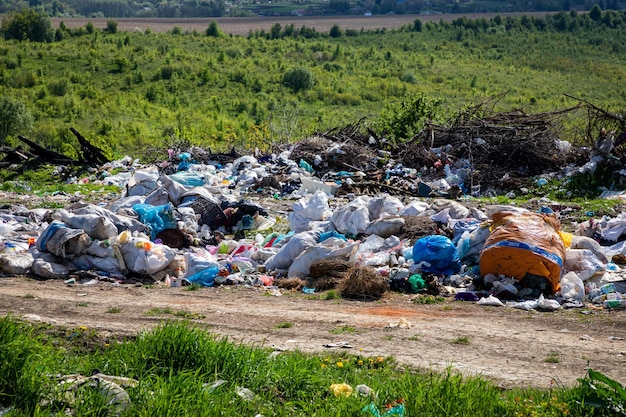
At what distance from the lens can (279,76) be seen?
41594 millimetres

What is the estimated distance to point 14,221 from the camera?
10.3 meters

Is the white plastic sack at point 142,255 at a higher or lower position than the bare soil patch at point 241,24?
lower

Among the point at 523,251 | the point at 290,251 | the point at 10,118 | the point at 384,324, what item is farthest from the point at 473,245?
the point at 10,118

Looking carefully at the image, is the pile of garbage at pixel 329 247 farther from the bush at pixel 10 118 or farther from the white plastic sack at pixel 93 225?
the bush at pixel 10 118

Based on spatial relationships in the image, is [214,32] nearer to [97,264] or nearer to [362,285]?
[97,264]

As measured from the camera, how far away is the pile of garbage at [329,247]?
7094mm

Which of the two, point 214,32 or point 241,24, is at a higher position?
Answer: point 241,24

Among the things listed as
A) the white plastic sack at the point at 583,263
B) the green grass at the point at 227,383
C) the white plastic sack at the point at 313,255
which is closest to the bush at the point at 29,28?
the white plastic sack at the point at 313,255

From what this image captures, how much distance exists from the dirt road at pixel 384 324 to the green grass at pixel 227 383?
0.36 m

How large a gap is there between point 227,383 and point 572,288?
409cm

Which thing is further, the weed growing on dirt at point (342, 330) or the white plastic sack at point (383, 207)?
the white plastic sack at point (383, 207)

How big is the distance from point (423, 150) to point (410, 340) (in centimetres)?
915

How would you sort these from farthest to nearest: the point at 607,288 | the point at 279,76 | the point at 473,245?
the point at 279,76 → the point at 473,245 → the point at 607,288

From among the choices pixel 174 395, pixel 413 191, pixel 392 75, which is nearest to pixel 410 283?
pixel 174 395
